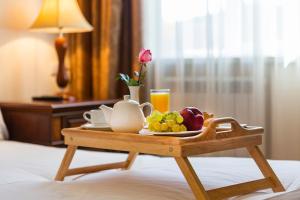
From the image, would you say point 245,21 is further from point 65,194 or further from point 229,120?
point 65,194

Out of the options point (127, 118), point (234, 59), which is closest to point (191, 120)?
point (127, 118)

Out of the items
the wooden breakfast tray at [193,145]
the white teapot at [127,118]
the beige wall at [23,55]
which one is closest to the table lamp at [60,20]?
the beige wall at [23,55]

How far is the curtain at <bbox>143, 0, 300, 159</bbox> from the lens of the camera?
339 centimetres

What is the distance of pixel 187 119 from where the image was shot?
6.24 feet

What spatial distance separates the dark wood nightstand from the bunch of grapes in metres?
1.50

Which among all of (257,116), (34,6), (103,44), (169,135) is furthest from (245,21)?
(169,135)

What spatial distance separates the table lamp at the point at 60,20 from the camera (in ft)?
11.9

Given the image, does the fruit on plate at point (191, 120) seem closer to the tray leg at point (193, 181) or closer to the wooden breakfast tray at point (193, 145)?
the wooden breakfast tray at point (193, 145)

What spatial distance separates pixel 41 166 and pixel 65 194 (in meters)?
0.60

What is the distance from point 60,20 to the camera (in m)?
3.64

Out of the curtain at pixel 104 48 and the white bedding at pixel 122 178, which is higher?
the curtain at pixel 104 48

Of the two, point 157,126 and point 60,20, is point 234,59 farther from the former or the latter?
point 157,126

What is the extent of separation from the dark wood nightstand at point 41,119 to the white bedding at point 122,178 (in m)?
0.65

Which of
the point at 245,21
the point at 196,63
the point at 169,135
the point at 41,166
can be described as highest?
the point at 245,21
